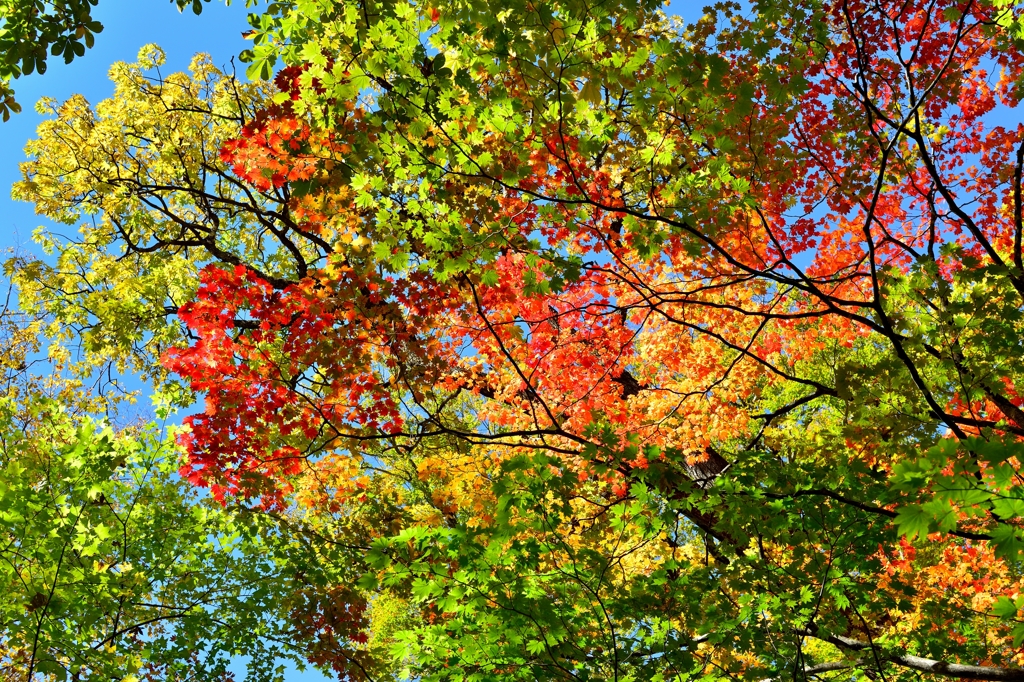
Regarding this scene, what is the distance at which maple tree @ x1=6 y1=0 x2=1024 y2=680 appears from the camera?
5.24m

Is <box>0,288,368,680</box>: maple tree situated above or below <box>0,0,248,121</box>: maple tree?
below

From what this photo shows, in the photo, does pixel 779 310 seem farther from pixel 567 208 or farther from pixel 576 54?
pixel 576 54

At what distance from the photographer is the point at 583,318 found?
10.1 meters

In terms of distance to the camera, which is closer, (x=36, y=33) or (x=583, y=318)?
(x=36, y=33)

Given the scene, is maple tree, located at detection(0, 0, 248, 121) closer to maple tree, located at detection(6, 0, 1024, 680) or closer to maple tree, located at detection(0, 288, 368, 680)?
maple tree, located at detection(6, 0, 1024, 680)

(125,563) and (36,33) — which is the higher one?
(36,33)

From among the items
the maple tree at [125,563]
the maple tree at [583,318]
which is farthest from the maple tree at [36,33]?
the maple tree at [125,563]

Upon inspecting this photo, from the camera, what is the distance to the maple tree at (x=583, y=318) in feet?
17.2

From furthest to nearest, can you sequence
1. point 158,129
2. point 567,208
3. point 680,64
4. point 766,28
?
point 158,129
point 567,208
point 766,28
point 680,64

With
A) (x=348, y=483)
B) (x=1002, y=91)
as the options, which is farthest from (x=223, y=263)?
(x=1002, y=91)

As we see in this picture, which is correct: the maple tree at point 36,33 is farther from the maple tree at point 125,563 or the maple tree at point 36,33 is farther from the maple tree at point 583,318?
the maple tree at point 125,563

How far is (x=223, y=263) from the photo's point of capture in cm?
1376

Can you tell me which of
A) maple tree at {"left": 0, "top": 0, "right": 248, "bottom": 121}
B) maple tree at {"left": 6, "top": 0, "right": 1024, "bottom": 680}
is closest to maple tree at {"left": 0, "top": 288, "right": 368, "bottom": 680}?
maple tree at {"left": 6, "top": 0, "right": 1024, "bottom": 680}

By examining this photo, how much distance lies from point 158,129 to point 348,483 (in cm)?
783
